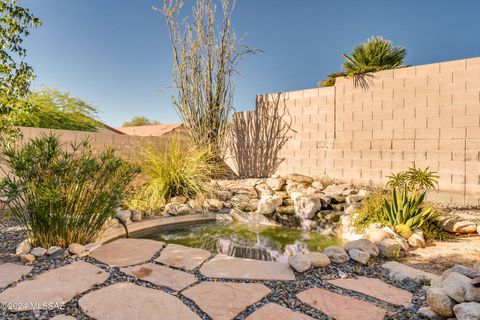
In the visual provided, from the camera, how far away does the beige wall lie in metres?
4.10

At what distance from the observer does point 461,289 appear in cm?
137

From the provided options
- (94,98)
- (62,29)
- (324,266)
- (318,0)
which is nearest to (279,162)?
(318,0)

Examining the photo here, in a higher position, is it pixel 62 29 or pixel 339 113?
pixel 62 29

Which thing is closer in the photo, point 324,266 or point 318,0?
point 324,266

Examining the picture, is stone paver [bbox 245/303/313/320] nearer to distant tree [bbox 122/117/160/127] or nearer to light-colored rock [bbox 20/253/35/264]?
light-colored rock [bbox 20/253/35/264]

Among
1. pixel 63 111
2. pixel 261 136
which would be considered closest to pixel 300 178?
pixel 261 136

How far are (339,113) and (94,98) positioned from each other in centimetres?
706

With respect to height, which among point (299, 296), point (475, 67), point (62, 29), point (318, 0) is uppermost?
point (318, 0)

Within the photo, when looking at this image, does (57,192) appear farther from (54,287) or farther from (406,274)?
(406,274)

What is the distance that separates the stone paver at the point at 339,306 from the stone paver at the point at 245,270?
0.84ft

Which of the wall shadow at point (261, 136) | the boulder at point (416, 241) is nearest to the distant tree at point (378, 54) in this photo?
the wall shadow at point (261, 136)

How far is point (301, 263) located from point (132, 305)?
111 cm

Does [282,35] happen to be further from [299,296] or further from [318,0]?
[299,296]

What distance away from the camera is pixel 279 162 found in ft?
20.2
